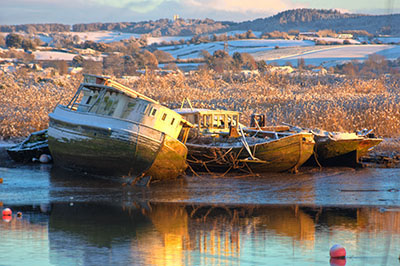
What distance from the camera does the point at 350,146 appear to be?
23703 mm

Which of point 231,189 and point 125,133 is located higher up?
point 125,133

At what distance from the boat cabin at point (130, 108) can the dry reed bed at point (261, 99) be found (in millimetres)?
7847

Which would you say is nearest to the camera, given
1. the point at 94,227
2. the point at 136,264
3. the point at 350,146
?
the point at 136,264

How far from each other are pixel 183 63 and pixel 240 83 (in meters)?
37.0

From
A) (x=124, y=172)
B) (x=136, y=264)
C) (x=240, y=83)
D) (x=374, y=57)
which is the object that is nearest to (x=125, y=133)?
(x=124, y=172)

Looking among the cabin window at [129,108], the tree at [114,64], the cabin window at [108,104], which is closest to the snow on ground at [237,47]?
the tree at [114,64]

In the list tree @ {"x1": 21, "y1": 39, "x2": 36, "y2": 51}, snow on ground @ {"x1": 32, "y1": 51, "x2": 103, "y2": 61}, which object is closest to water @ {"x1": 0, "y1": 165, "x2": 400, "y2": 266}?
snow on ground @ {"x1": 32, "y1": 51, "x2": 103, "y2": 61}

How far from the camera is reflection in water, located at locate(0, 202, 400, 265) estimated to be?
12102 mm

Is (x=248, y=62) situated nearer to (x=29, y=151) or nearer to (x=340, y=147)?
(x=340, y=147)

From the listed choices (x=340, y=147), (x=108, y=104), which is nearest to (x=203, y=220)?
(x=108, y=104)

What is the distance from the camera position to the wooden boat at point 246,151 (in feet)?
71.3

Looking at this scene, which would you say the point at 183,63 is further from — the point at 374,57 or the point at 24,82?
the point at 24,82

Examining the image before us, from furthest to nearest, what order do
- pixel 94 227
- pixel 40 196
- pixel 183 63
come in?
1. pixel 183 63
2. pixel 40 196
3. pixel 94 227

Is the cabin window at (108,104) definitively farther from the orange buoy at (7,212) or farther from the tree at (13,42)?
the tree at (13,42)
